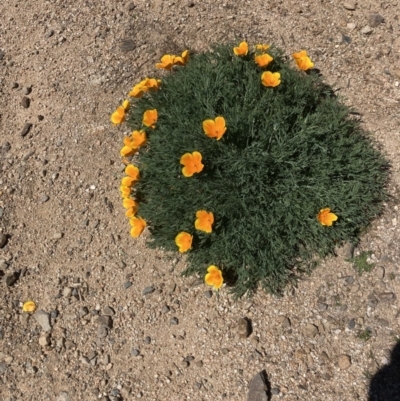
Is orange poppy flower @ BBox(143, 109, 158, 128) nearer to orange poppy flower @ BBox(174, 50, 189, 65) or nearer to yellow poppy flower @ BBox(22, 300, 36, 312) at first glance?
orange poppy flower @ BBox(174, 50, 189, 65)

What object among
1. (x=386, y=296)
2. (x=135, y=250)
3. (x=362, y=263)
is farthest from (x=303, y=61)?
(x=135, y=250)

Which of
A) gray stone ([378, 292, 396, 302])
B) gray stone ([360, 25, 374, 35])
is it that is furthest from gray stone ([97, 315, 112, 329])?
gray stone ([360, 25, 374, 35])

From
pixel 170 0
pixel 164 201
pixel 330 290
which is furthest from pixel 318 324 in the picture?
pixel 170 0

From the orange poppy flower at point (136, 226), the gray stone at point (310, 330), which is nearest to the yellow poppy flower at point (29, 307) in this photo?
the orange poppy flower at point (136, 226)

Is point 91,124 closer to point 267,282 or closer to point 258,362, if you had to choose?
point 267,282

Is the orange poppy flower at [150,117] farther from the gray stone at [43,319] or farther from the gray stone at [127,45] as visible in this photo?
the gray stone at [43,319]

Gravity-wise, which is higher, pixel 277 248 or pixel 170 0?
pixel 170 0

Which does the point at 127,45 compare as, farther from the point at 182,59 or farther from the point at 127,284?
the point at 127,284
